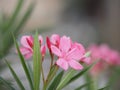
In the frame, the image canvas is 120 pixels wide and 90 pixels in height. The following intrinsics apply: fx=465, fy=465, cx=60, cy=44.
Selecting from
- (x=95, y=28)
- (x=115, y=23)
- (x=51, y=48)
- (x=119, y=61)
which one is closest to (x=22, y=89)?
(x=51, y=48)

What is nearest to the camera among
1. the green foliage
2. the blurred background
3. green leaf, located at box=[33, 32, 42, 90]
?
green leaf, located at box=[33, 32, 42, 90]

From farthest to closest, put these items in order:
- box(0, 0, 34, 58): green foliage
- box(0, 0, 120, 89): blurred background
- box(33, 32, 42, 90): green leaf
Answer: box(0, 0, 120, 89): blurred background → box(0, 0, 34, 58): green foliage → box(33, 32, 42, 90): green leaf

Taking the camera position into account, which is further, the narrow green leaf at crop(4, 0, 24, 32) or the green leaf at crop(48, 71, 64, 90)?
the narrow green leaf at crop(4, 0, 24, 32)

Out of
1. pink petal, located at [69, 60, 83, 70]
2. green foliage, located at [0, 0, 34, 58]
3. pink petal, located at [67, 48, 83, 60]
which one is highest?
pink petal, located at [67, 48, 83, 60]

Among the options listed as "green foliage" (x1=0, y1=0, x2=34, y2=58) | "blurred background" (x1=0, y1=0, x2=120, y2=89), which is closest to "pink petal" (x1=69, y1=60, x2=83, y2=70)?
"green foliage" (x1=0, y1=0, x2=34, y2=58)

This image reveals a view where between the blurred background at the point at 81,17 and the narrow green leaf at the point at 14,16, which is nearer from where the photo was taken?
the narrow green leaf at the point at 14,16

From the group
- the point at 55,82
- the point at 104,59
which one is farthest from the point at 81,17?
the point at 55,82

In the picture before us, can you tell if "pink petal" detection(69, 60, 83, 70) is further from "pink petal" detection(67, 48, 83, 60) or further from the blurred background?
the blurred background

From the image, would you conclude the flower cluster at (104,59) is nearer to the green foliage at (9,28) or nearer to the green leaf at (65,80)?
the green foliage at (9,28)

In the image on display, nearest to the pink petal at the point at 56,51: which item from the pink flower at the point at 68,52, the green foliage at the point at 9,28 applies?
the pink flower at the point at 68,52

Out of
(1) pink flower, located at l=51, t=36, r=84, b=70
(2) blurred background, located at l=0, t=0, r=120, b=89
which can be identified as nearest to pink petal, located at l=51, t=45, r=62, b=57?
(1) pink flower, located at l=51, t=36, r=84, b=70

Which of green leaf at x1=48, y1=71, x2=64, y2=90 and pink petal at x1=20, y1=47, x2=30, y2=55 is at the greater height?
pink petal at x1=20, y1=47, x2=30, y2=55
